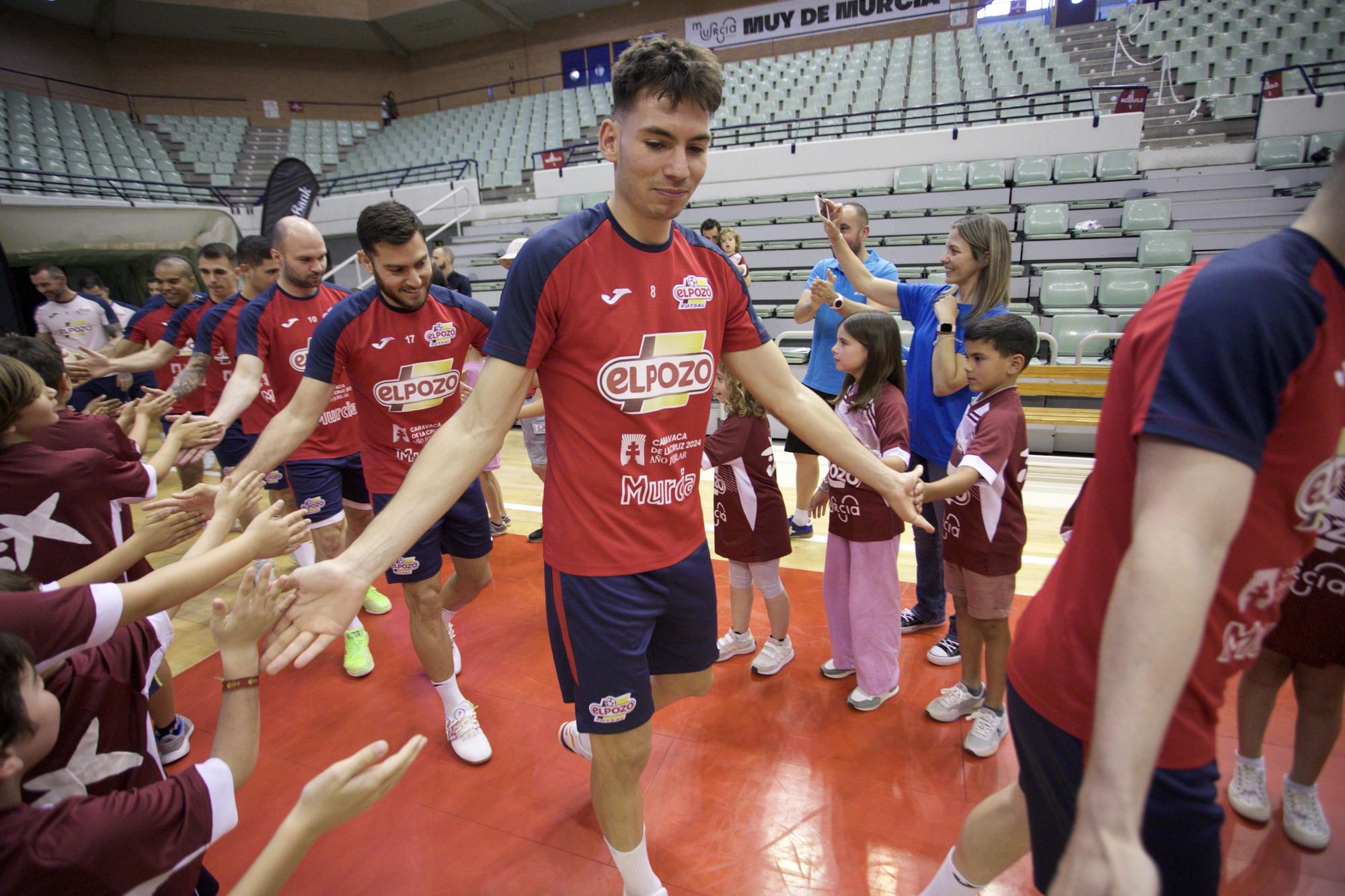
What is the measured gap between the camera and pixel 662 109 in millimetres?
1443

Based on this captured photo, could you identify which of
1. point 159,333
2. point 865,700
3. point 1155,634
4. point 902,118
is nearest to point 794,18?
point 902,118

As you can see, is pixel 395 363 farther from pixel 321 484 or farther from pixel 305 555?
pixel 305 555

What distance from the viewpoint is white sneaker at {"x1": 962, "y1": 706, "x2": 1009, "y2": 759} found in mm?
2436

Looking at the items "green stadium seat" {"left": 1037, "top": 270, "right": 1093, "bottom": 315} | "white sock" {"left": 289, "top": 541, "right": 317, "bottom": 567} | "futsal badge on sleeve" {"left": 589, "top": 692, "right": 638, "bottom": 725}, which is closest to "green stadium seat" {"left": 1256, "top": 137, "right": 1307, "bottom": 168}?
"green stadium seat" {"left": 1037, "top": 270, "right": 1093, "bottom": 315}

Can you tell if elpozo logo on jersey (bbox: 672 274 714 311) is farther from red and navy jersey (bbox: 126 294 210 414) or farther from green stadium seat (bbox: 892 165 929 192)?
green stadium seat (bbox: 892 165 929 192)

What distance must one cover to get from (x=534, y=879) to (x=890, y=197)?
34.5ft

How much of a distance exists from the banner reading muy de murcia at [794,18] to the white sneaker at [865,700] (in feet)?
53.9

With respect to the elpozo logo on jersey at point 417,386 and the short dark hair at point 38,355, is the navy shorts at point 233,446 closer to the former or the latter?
the short dark hair at point 38,355

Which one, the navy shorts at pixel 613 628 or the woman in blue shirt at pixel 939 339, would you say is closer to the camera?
the navy shorts at pixel 613 628

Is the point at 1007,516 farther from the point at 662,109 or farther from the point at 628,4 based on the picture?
the point at 628,4

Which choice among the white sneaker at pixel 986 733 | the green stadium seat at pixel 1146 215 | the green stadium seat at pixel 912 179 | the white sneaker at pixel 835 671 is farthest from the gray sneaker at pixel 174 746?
the green stadium seat at pixel 912 179

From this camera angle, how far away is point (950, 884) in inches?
59.8

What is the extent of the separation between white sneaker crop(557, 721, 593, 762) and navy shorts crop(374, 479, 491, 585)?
0.78 metres

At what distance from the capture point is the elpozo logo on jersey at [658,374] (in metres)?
1.56
